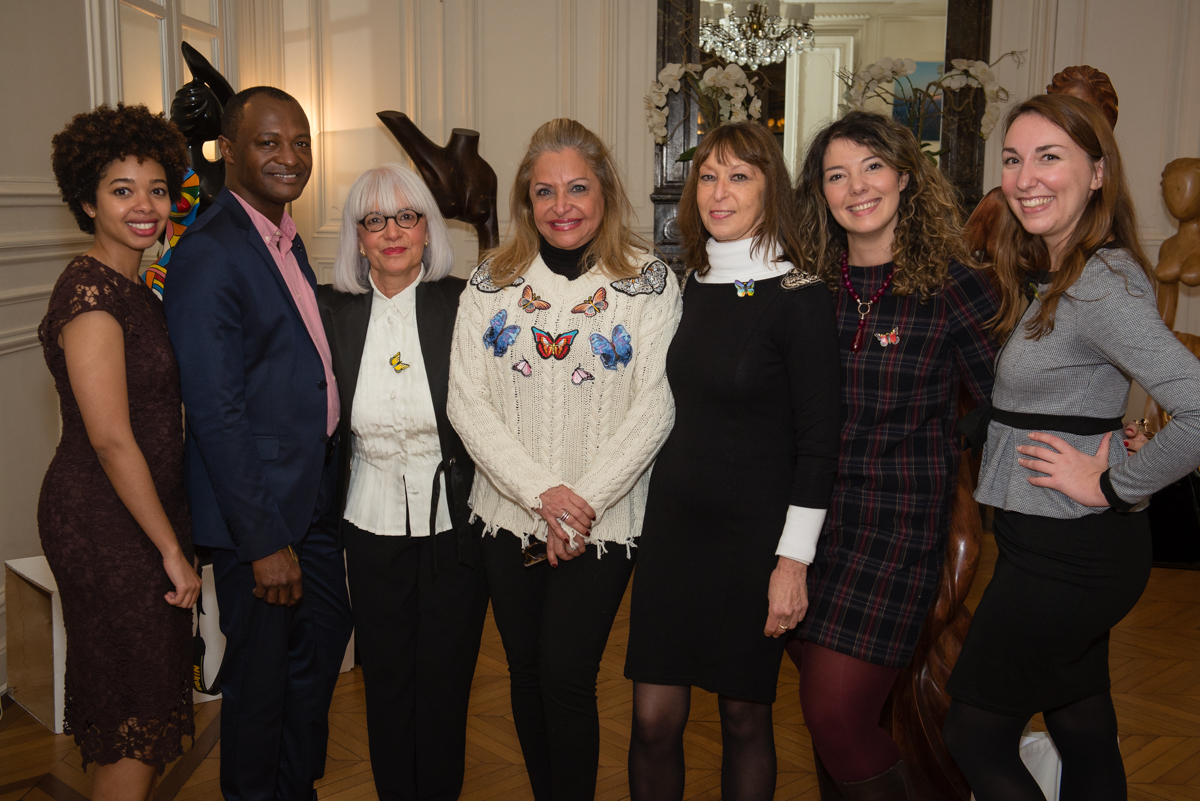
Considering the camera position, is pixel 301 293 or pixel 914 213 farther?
pixel 301 293

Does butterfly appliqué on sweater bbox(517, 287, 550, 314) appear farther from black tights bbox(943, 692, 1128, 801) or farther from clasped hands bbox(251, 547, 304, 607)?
black tights bbox(943, 692, 1128, 801)

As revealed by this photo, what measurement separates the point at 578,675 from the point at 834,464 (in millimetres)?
748

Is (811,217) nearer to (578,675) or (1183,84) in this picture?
(578,675)

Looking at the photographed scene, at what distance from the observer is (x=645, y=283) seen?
83.1 inches

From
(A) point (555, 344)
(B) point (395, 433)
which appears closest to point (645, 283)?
(A) point (555, 344)

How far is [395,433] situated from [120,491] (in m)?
0.61

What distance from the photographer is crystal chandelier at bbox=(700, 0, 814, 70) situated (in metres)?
5.36

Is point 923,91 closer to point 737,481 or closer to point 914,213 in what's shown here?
point 914,213

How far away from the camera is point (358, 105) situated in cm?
577

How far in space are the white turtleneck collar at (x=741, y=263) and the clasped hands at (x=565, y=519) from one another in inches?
22.6

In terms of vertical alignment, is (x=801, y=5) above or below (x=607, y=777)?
above

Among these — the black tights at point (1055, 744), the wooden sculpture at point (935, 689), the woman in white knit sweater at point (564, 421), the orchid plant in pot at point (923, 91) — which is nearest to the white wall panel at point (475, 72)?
the orchid plant in pot at point (923, 91)

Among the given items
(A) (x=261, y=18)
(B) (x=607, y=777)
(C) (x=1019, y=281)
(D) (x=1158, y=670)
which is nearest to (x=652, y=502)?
(C) (x=1019, y=281)

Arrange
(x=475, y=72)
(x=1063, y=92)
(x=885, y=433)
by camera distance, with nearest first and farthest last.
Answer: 1. (x=885, y=433)
2. (x=1063, y=92)
3. (x=475, y=72)
